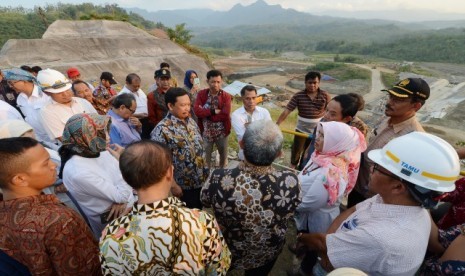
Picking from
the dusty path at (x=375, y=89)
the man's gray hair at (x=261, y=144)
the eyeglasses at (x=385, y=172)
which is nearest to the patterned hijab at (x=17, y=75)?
the man's gray hair at (x=261, y=144)

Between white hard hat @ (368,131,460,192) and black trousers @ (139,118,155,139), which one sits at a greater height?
white hard hat @ (368,131,460,192)

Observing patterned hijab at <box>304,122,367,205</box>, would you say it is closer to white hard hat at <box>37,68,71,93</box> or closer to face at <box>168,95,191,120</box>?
face at <box>168,95,191,120</box>

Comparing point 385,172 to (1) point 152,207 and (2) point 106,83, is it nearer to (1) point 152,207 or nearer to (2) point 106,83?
(1) point 152,207

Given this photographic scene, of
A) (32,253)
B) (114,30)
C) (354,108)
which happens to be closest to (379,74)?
(114,30)

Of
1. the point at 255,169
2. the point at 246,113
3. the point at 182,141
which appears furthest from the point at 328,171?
the point at 246,113

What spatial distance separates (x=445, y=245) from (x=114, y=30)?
2079 cm

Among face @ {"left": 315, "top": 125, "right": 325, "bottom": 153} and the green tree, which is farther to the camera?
the green tree

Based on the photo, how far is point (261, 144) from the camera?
1646mm

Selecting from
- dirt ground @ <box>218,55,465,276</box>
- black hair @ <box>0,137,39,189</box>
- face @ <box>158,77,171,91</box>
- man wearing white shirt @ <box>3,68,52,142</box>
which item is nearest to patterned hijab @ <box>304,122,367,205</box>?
dirt ground @ <box>218,55,465,276</box>

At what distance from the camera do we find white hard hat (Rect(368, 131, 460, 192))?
1286 mm

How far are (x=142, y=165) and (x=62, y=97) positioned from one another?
2304 mm

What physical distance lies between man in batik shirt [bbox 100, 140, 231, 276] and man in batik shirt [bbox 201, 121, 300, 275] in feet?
1.18

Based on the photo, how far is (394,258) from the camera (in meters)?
1.34

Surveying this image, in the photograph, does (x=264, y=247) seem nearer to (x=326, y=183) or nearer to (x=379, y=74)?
(x=326, y=183)
